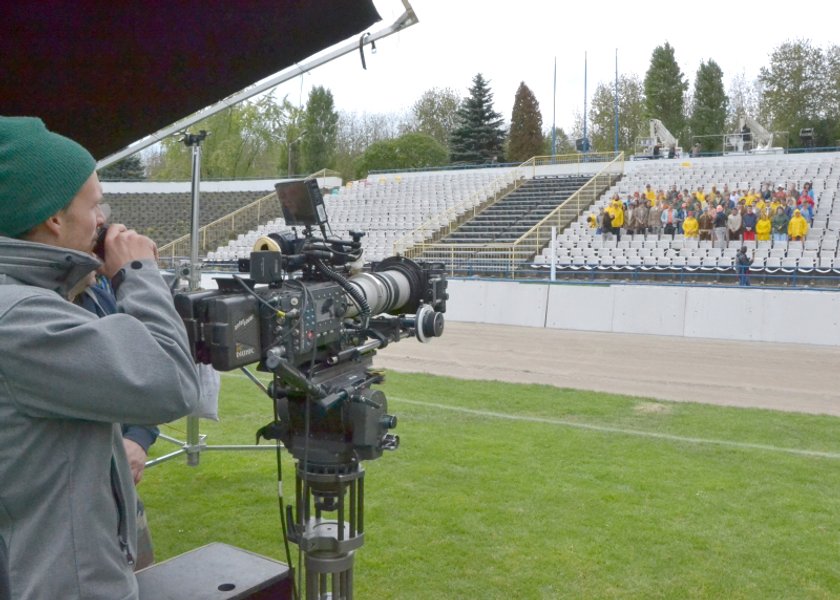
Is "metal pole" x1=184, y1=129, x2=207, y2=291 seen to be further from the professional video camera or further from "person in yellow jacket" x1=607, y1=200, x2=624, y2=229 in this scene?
"person in yellow jacket" x1=607, y1=200, x2=624, y2=229

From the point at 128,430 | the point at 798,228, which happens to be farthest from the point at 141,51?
the point at 798,228

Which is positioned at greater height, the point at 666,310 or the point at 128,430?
the point at 128,430

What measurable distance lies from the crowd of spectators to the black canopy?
1647cm

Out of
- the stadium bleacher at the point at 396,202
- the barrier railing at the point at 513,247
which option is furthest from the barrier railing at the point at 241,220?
the barrier railing at the point at 513,247

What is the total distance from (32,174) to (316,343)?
1.01 metres

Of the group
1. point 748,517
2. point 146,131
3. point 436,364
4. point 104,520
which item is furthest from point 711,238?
point 104,520

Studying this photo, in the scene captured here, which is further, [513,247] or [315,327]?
[513,247]

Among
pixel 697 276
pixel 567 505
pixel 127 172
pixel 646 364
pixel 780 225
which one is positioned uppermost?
pixel 127 172

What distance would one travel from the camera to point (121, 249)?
61.8 inches

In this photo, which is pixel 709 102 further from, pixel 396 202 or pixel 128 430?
pixel 128 430

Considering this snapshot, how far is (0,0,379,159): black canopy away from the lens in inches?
133

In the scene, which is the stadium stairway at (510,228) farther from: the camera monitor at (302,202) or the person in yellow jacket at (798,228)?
the camera monitor at (302,202)

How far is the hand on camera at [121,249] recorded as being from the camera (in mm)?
1566

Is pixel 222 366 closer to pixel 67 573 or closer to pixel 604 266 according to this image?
pixel 67 573
